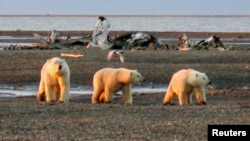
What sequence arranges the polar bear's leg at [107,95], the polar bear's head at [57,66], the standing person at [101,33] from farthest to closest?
1. the standing person at [101,33]
2. the polar bear's leg at [107,95]
3. the polar bear's head at [57,66]

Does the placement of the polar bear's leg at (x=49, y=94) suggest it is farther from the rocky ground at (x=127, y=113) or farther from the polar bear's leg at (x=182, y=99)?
the polar bear's leg at (x=182, y=99)

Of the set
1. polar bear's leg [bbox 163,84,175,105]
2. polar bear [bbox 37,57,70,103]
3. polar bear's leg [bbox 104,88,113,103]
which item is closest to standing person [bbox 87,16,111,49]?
polar bear's leg [bbox 163,84,175,105]

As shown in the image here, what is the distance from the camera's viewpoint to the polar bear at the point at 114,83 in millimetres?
20312

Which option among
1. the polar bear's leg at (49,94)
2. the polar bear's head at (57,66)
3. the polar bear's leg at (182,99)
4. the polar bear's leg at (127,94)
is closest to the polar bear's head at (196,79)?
the polar bear's leg at (182,99)

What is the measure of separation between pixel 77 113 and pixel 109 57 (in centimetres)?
1606

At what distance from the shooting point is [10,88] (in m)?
25.9

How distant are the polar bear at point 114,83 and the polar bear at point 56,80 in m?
0.94

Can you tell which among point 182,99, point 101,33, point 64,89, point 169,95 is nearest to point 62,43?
point 101,33

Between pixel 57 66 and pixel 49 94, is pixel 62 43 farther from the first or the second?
pixel 57 66

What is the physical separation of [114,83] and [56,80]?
52.9 inches

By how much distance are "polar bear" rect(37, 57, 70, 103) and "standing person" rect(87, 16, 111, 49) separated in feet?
68.5

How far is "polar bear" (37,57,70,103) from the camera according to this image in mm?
19828

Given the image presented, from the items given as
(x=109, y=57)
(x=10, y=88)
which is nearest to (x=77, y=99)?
(x=10, y=88)

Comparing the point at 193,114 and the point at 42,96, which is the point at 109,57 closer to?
the point at 42,96
